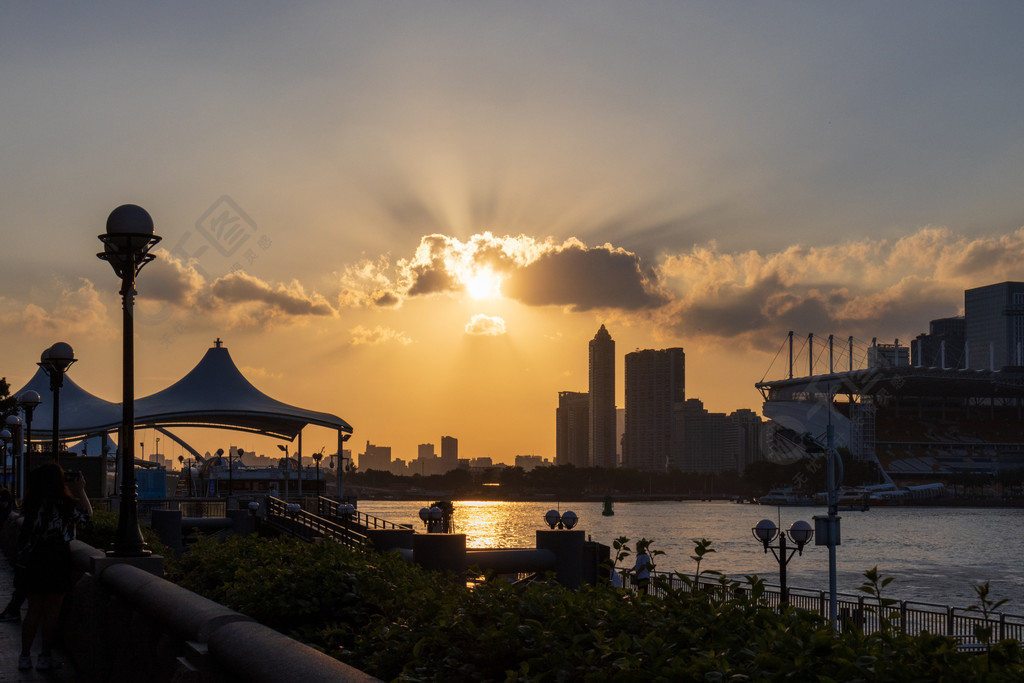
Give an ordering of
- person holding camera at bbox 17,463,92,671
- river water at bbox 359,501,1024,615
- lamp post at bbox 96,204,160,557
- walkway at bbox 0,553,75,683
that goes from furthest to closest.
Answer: river water at bbox 359,501,1024,615 < lamp post at bbox 96,204,160,557 < person holding camera at bbox 17,463,92,671 < walkway at bbox 0,553,75,683

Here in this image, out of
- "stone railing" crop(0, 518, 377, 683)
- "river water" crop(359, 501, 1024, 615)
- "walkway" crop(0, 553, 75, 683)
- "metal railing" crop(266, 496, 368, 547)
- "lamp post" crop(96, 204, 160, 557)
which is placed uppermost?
"lamp post" crop(96, 204, 160, 557)

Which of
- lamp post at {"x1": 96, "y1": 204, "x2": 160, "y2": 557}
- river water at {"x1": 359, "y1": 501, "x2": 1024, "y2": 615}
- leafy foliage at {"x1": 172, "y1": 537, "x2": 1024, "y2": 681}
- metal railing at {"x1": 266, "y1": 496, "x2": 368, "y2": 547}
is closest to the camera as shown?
leafy foliage at {"x1": 172, "y1": 537, "x2": 1024, "y2": 681}

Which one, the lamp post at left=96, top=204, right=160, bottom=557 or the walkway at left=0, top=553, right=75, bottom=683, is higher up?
the lamp post at left=96, top=204, right=160, bottom=557

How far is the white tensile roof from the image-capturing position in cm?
7000

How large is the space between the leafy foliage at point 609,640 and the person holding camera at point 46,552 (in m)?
3.18

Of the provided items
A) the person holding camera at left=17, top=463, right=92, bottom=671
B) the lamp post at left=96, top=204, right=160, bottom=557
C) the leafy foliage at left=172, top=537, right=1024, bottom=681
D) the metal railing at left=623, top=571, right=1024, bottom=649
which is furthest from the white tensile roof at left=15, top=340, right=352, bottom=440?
the leafy foliage at left=172, top=537, right=1024, bottom=681

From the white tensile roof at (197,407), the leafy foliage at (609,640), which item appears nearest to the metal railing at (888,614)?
the leafy foliage at (609,640)

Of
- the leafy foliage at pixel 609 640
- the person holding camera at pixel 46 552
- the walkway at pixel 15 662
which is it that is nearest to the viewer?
the leafy foliage at pixel 609 640

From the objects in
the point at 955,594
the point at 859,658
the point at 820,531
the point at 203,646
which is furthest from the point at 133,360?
the point at 955,594

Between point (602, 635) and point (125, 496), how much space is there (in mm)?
8946

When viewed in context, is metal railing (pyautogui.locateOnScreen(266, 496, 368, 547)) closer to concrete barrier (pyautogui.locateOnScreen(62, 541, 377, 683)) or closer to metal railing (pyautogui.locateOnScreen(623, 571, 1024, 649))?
metal railing (pyautogui.locateOnScreen(623, 571, 1024, 649))

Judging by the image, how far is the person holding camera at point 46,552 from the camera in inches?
401

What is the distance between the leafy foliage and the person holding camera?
3182mm

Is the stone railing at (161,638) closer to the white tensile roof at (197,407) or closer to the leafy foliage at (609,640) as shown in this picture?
the leafy foliage at (609,640)
